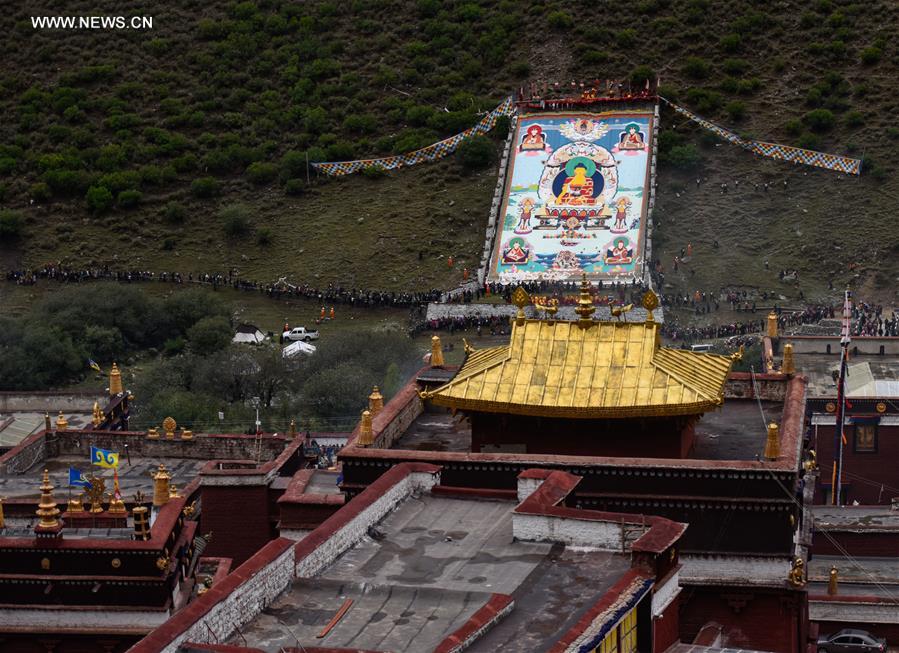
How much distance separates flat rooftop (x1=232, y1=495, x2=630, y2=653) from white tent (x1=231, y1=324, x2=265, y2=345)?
5744 centimetres

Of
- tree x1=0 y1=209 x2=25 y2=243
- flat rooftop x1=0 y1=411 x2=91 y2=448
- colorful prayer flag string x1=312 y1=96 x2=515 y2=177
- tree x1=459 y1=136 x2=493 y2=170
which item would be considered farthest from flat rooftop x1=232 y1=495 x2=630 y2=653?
colorful prayer flag string x1=312 y1=96 x2=515 y2=177

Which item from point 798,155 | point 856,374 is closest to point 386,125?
point 798,155

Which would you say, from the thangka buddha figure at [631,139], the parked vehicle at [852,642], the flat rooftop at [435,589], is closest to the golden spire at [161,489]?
the flat rooftop at [435,589]

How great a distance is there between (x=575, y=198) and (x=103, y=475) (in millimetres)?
55029

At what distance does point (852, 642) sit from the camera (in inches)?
1892

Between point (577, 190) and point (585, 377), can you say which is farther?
point (577, 190)

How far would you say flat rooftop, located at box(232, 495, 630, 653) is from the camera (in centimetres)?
2703

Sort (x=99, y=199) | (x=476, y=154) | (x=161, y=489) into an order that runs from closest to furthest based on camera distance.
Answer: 1. (x=161, y=489)
2. (x=476, y=154)
3. (x=99, y=199)

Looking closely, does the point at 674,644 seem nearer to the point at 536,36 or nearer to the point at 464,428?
the point at 464,428

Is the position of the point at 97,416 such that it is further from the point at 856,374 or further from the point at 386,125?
the point at 386,125

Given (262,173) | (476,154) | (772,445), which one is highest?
(476,154)

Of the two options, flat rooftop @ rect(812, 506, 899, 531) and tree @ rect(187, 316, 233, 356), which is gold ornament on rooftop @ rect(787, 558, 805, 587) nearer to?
flat rooftop @ rect(812, 506, 899, 531)

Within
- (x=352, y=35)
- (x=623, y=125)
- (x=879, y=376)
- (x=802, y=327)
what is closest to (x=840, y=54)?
(x=623, y=125)

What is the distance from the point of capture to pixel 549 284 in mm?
94688
